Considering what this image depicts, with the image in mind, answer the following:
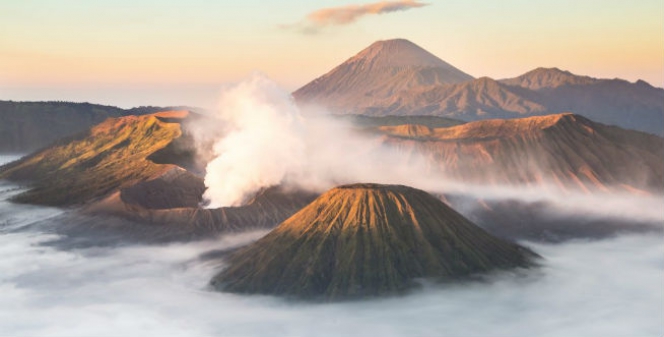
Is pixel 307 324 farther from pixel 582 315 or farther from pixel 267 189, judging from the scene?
pixel 267 189

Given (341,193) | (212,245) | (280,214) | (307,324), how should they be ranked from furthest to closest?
(280,214) < (212,245) < (341,193) < (307,324)

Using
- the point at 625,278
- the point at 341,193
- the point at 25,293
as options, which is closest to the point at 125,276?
the point at 25,293

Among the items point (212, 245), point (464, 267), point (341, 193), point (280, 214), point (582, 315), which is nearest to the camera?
point (582, 315)

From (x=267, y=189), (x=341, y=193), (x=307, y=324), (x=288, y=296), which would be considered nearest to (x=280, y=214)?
(x=267, y=189)

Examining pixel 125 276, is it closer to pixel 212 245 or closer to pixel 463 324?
pixel 212 245

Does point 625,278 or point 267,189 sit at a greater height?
point 267,189

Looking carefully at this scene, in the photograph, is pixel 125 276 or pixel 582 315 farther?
pixel 125 276
